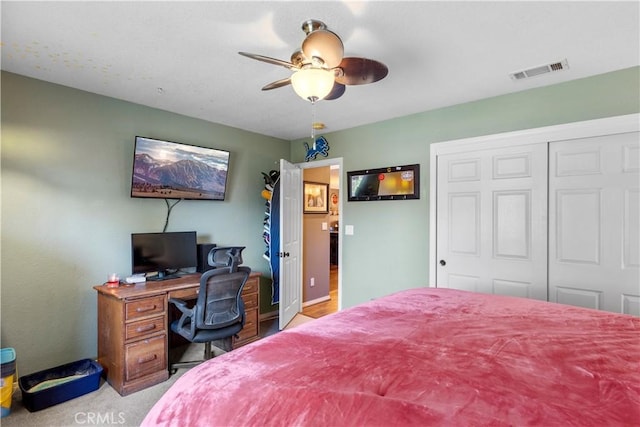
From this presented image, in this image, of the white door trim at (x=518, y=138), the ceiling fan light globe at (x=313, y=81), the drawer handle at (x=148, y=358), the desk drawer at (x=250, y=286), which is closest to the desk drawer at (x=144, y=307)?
the drawer handle at (x=148, y=358)

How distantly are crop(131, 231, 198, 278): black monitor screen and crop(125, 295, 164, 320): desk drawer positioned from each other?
464mm

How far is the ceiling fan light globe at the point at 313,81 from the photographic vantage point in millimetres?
1590

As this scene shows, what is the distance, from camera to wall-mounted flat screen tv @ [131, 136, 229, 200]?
3.00 m

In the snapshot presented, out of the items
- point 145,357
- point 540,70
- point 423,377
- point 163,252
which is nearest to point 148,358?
point 145,357

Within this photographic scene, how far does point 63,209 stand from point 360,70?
8.66ft

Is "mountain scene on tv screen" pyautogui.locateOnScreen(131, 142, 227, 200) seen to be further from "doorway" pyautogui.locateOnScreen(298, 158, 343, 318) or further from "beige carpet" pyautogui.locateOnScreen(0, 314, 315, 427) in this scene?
"beige carpet" pyautogui.locateOnScreen(0, 314, 315, 427)

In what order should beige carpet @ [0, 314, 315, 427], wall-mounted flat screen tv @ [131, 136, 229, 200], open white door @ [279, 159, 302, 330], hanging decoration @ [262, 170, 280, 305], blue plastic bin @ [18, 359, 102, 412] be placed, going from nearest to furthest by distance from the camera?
beige carpet @ [0, 314, 315, 427] < blue plastic bin @ [18, 359, 102, 412] < wall-mounted flat screen tv @ [131, 136, 229, 200] < open white door @ [279, 159, 302, 330] < hanging decoration @ [262, 170, 280, 305]

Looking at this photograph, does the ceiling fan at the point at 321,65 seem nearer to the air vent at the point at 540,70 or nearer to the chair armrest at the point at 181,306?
the air vent at the point at 540,70

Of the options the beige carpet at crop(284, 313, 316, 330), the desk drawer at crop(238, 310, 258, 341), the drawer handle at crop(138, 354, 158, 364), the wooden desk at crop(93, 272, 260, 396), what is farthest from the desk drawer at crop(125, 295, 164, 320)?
the beige carpet at crop(284, 313, 316, 330)

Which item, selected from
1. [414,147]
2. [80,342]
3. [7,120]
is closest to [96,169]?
[7,120]

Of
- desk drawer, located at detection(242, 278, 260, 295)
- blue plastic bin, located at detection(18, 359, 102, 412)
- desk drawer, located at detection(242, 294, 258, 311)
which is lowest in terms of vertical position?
blue plastic bin, located at detection(18, 359, 102, 412)

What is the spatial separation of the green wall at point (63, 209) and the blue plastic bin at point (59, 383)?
136 millimetres

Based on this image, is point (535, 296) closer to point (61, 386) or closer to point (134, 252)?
point (134, 252)

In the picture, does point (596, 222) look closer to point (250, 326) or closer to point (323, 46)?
point (323, 46)
